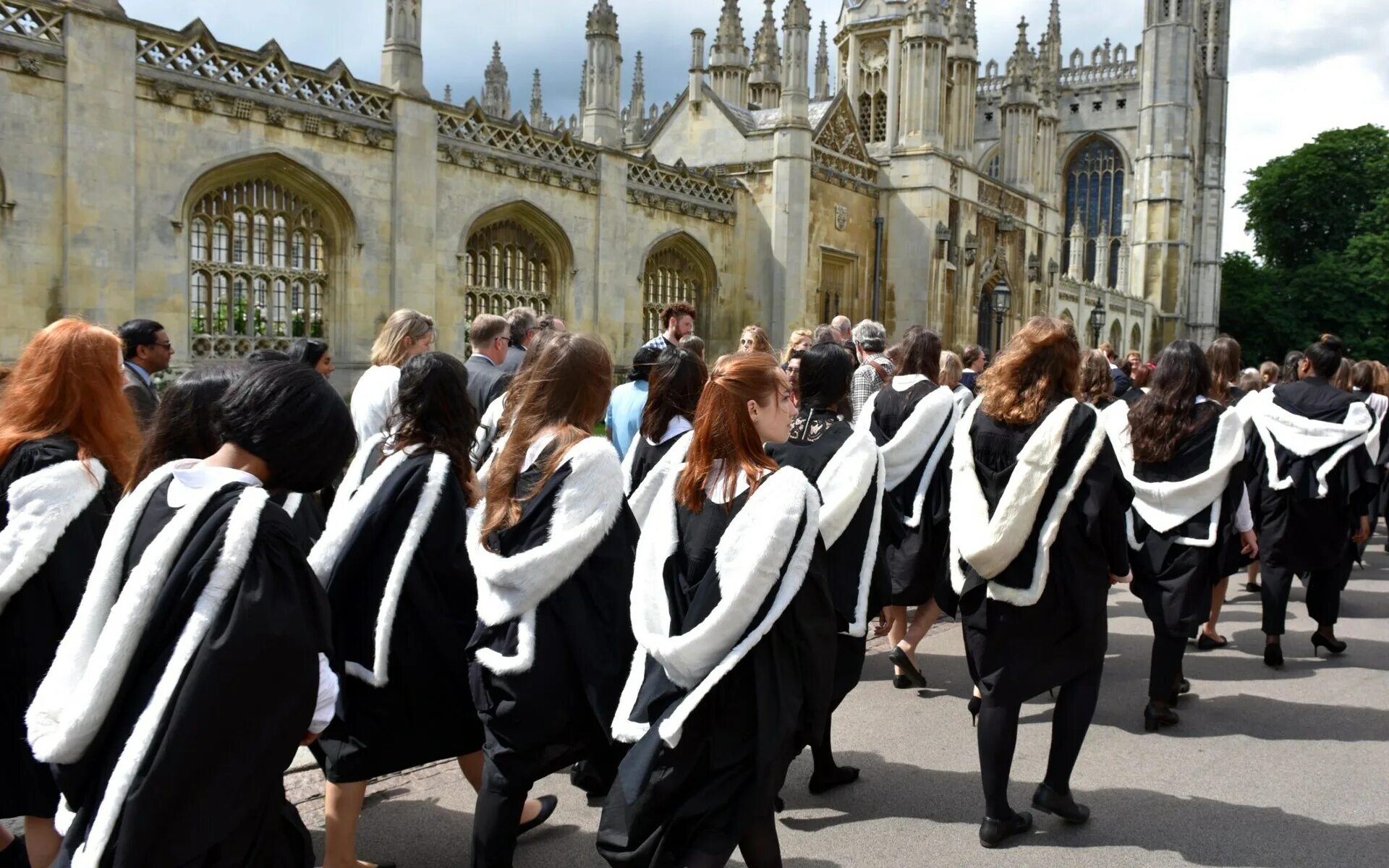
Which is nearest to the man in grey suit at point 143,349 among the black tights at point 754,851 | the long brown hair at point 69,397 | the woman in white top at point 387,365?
the woman in white top at point 387,365

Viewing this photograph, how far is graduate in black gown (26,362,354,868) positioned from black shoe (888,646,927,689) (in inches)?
169

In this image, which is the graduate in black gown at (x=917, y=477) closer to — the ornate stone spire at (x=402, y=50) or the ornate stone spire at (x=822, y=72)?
the ornate stone spire at (x=402, y=50)

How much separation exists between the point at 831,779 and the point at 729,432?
7.28 ft

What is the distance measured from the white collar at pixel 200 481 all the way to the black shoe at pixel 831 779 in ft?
9.85

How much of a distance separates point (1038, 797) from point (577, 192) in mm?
13931

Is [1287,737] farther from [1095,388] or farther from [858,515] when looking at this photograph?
[858,515]

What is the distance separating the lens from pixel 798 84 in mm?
19906

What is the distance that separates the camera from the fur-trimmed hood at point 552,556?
3176 millimetres

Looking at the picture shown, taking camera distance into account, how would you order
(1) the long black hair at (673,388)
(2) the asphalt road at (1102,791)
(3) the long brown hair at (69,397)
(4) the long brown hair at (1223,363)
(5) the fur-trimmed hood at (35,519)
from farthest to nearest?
(4) the long brown hair at (1223,363) → (1) the long black hair at (673,388) → (2) the asphalt road at (1102,791) → (3) the long brown hair at (69,397) → (5) the fur-trimmed hood at (35,519)

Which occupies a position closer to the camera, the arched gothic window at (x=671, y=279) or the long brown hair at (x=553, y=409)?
the long brown hair at (x=553, y=409)

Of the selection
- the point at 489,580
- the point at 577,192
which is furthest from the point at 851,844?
the point at 577,192

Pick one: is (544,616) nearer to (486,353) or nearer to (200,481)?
(200,481)

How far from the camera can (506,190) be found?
15586 mm

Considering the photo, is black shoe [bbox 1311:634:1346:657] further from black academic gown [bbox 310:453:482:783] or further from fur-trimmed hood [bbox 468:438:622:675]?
black academic gown [bbox 310:453:482:783]
